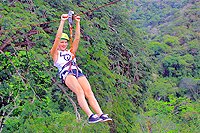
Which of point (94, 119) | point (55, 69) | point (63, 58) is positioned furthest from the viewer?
point (55, 69)

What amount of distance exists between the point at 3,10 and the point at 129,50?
3424 millimetres

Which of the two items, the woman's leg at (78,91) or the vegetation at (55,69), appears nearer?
the woman's leg at (78,91)

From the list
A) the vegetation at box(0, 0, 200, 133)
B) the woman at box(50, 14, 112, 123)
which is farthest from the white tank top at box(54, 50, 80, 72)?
the vegetation at box(0, 0, 200, 133)

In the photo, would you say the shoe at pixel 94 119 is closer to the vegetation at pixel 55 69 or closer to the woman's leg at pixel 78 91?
the woman's leg at pixel 78 91

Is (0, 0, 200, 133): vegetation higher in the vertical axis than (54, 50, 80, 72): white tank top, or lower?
lower

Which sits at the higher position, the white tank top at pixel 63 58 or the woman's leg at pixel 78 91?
the white tank top at pixel 63 58

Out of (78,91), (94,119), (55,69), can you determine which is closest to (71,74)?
(78,91)

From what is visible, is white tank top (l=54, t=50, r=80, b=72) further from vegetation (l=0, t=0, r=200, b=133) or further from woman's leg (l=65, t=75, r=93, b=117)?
vegetation (l=0, t=0, r=200, b=133)

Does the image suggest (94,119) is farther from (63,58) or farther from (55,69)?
(55,69)

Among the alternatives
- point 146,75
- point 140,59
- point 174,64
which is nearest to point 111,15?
point 140,59

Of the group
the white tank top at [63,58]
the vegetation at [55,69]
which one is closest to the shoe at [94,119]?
the white tank top at [63,58]

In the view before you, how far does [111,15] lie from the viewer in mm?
9031

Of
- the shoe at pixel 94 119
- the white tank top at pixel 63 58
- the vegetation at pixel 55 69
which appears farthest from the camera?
the vegetation at pixel 55 69

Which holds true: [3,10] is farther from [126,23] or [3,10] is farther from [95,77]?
[126,23]
